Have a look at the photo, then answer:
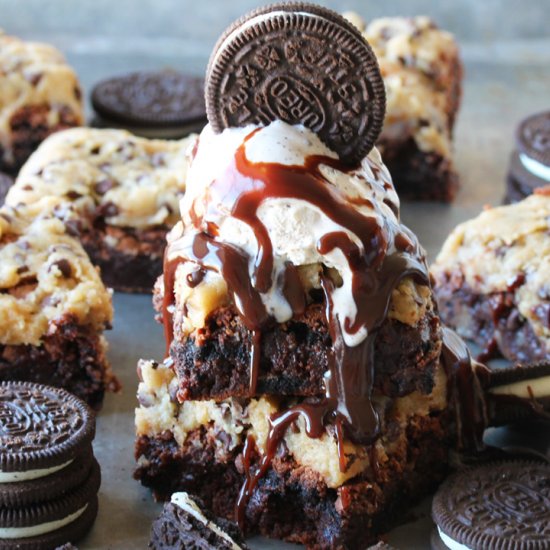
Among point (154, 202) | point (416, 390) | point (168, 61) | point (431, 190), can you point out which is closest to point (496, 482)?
point (416, 390)

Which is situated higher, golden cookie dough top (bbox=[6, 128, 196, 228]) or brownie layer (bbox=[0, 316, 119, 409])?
golden cookie dough top (bbox=[6, 128, 196, 228])

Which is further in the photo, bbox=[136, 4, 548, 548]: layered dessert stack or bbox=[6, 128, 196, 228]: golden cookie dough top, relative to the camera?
bbox=[6, 128, 196, 228]: golden cookie dough top

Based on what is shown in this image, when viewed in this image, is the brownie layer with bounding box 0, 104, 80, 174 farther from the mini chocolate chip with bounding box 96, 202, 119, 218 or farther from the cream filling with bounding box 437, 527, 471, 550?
the cream filling with bounding box 437, 527, 471, 550

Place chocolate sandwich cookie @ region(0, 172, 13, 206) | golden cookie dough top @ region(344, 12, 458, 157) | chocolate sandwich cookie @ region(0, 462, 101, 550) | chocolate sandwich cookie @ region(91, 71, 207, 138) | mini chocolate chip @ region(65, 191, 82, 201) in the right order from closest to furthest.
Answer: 1. chocolate sandwich cookie @ region(0, 462, 101, 550)
2. mini chocolate chip @ region(65, 191, 82, 201)
3. chocolate sandwich cookie @ region(0, 172, 13, 206)
4. golden cookie dough top @ region(344, 12, 458, 157)
5. chocolate sandwich cookie @ region(91, 71, 207, 138)

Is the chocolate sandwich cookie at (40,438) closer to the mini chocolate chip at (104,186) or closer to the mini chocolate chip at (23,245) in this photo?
the mini chocolate chip at (23,245)

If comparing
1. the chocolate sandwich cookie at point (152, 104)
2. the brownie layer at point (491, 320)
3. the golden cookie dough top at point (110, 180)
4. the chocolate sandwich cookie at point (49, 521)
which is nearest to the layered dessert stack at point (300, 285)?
the chocolate sandwich cookie at point (49, 521)

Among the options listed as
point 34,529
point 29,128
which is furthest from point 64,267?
point 29,128

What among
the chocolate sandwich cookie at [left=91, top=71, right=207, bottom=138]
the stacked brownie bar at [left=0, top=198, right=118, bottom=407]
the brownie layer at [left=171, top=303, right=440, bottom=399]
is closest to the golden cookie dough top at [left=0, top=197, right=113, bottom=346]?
the stacked brownie bar at [left=0, top=198, right=118, bottom=407]

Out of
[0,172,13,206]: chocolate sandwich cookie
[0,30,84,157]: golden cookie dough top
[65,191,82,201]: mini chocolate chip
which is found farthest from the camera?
[0,30,84,157]: golden cookie dough top
